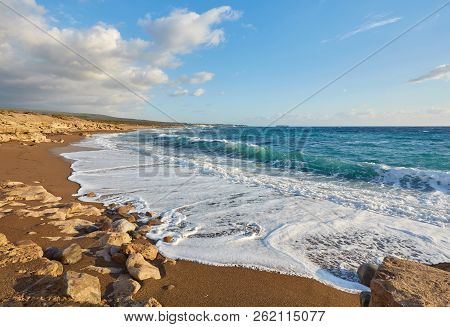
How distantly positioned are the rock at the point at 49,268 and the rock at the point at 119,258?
677 mm

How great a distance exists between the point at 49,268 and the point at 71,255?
19.7 inches

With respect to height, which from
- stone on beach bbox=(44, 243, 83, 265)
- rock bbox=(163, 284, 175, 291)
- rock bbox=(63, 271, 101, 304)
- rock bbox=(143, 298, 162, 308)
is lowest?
rock bbox=(163, 284, 175, 291)

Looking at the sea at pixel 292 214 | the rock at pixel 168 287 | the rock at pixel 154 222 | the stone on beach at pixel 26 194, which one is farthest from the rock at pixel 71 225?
the rock at pixel 168 287

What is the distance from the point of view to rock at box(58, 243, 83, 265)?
405 cm

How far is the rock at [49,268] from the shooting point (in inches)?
139

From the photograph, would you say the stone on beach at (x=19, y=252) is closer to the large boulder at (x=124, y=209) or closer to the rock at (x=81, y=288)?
the rock at (x=81, y=288)

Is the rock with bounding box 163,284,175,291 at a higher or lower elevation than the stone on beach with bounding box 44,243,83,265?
lower

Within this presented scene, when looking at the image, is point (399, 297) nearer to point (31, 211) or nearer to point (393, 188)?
point (31, 211)

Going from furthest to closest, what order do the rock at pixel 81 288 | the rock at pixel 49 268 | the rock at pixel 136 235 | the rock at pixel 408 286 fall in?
the rock at pixel 136 235 < the rock at pixel 49 268 < the rock at pixel 81 288 < the rock at pixel 408 286

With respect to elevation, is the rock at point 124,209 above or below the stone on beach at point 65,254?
below

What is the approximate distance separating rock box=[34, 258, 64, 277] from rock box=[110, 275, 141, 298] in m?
0.77

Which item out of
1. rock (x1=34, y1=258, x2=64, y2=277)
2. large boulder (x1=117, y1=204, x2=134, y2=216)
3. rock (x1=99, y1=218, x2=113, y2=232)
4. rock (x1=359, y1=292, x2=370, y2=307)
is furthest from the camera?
large boulder (x1=117, y1=204, x2=134, y2=216)

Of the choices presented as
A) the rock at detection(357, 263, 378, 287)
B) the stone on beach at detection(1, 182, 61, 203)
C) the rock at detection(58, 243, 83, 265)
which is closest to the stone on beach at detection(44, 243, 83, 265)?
the rock at detection(58, 243, 83, 265)

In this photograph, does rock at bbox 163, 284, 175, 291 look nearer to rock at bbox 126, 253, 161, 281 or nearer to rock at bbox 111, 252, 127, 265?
rock at bbox 126, 253, 161, 281
